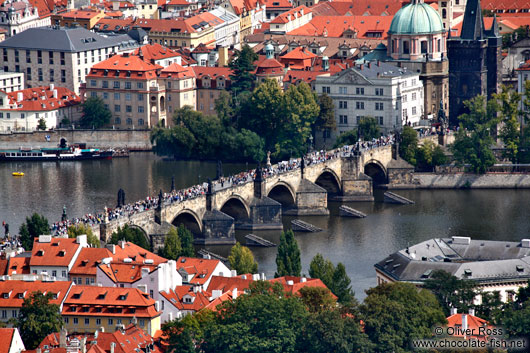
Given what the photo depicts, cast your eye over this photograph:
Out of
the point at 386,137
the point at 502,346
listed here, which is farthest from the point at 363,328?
the point at 386,137

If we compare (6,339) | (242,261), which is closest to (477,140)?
(242,261)

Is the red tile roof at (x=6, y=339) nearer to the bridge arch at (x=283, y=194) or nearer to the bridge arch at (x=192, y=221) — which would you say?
the bridge arch at (x=192, y=221)

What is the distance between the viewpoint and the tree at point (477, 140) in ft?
617

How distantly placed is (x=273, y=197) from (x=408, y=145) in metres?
16.9

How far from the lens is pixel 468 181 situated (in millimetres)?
187375

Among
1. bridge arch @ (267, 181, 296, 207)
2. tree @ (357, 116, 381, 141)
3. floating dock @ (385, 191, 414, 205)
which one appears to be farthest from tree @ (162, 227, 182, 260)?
tree @ (357, 116, 381, 141)

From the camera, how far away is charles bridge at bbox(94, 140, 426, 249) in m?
161

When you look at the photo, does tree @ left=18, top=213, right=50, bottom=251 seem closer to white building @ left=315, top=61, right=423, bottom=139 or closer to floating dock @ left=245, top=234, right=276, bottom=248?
floating dock @ left=245, top=234, right=276, bottom=248

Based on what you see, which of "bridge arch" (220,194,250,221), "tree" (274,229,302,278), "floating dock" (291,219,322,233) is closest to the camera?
"tree" (274,229,302,278)

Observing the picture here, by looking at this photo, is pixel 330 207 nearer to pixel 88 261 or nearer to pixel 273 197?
pixel 273 197

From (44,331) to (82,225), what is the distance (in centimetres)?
2567

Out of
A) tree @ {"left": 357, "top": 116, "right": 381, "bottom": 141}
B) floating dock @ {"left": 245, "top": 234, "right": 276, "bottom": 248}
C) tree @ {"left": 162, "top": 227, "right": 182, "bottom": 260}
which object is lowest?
floating dock @ {"left": 245, "top": 234, "right": 276, "bottom": 248}

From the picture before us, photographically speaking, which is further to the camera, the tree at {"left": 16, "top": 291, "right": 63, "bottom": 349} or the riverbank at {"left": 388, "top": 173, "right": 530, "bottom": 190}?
the riverbank at {"left": 388, "top": 173, "right": 530, "bottom": 190}

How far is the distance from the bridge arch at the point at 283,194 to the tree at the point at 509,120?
21.6 meters
